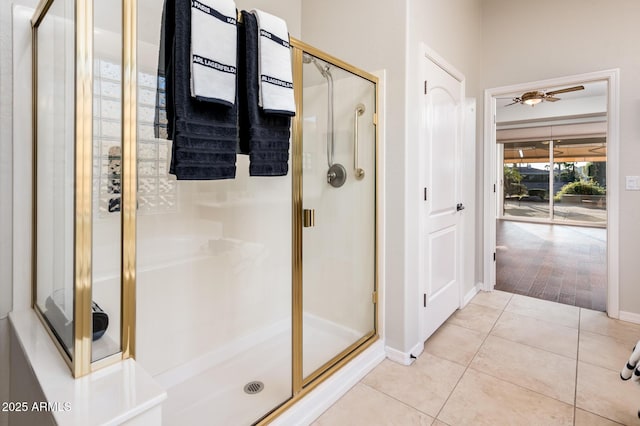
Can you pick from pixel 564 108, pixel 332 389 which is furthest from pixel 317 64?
pixel 564 108

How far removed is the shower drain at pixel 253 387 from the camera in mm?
1707

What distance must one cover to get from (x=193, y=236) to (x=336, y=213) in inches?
34.2

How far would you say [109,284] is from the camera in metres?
0.97

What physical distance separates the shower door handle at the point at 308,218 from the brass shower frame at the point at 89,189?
0.87 metres

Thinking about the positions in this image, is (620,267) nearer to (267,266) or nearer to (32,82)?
(267,266)

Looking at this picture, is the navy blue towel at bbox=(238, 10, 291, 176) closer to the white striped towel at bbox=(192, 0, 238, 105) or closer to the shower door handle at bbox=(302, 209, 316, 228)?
the white striped towel at bbox=(192, 0, 238, 105)

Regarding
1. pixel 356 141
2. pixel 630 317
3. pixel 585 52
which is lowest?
pixel 630 317

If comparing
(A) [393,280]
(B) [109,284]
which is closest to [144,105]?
(B) [109,284]

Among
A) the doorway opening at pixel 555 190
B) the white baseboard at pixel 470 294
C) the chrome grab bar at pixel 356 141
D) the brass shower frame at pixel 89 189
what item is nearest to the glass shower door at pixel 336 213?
the chrome grab bar at pixel 356 141

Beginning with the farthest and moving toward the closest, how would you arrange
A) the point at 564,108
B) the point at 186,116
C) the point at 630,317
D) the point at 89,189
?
the point at 564,108
the point at 630,317
the point at 186,116
the point at 89,189

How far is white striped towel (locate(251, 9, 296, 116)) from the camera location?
4.30 feet

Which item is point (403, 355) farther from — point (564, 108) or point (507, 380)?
point (564, 108)

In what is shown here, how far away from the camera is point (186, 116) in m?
1.09

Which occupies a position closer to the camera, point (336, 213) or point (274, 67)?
point (274, 67)
